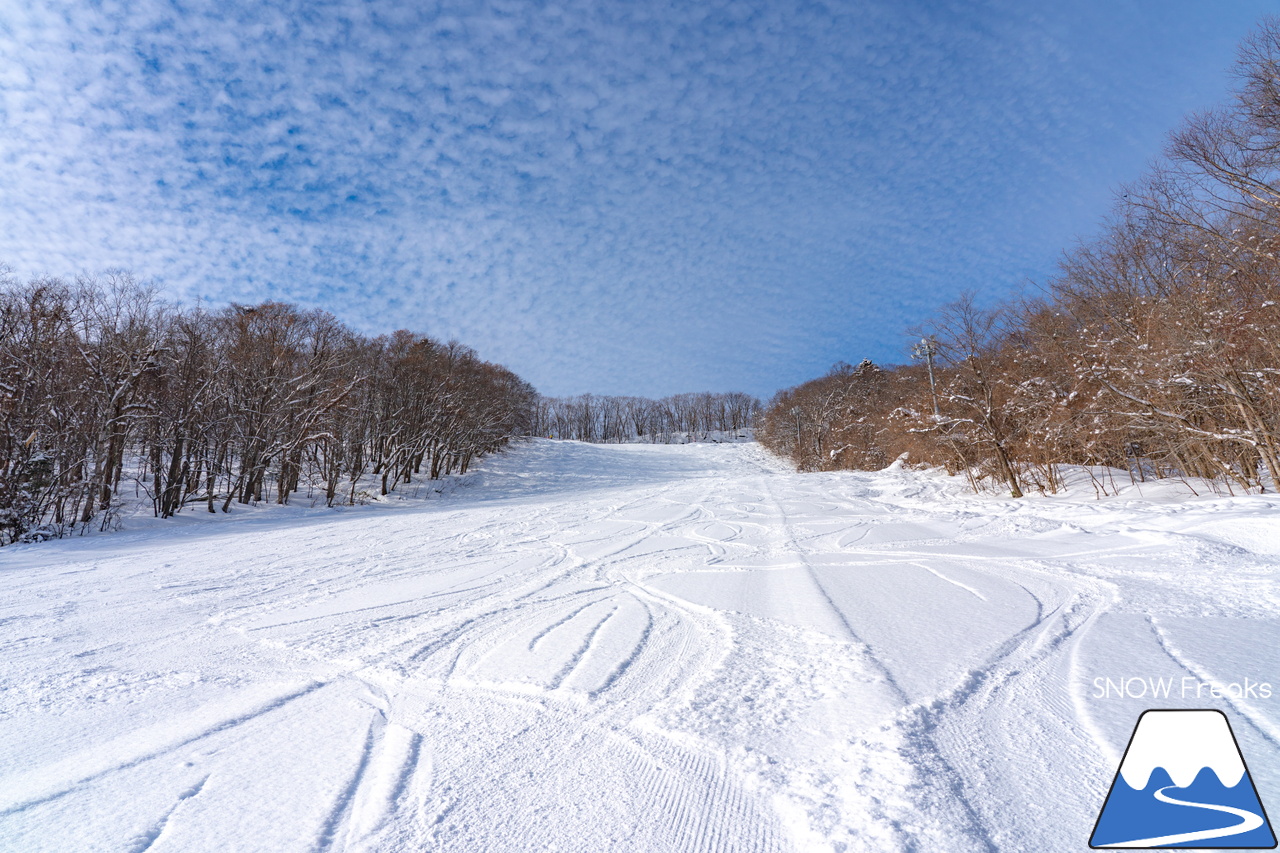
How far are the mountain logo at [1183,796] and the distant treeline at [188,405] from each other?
15662mm

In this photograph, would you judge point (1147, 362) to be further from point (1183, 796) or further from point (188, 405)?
point (188, 405)

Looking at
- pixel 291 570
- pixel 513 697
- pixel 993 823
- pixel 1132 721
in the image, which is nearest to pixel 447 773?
pixel 513 697

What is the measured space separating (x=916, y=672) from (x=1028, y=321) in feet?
55.3

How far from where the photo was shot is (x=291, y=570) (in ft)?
20.9

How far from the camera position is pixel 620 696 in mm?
2676

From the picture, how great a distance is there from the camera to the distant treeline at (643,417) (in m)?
93.0

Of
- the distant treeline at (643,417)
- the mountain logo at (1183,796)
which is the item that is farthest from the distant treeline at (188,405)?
the distant treeline at (643,417)

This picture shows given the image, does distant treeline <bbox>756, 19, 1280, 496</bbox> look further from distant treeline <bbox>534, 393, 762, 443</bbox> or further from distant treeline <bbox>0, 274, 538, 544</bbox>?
distant treeline <bbox>534, 393, 762, 443</bbox>

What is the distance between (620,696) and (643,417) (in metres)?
94.1

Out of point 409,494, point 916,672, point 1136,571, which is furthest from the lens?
point 409,494

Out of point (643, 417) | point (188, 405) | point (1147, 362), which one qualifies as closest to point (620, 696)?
point (1147, 362)

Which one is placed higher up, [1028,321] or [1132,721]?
[1028,321]

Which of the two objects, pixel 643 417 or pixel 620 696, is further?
pixel 643 417

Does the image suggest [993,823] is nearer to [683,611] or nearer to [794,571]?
[683,611]
